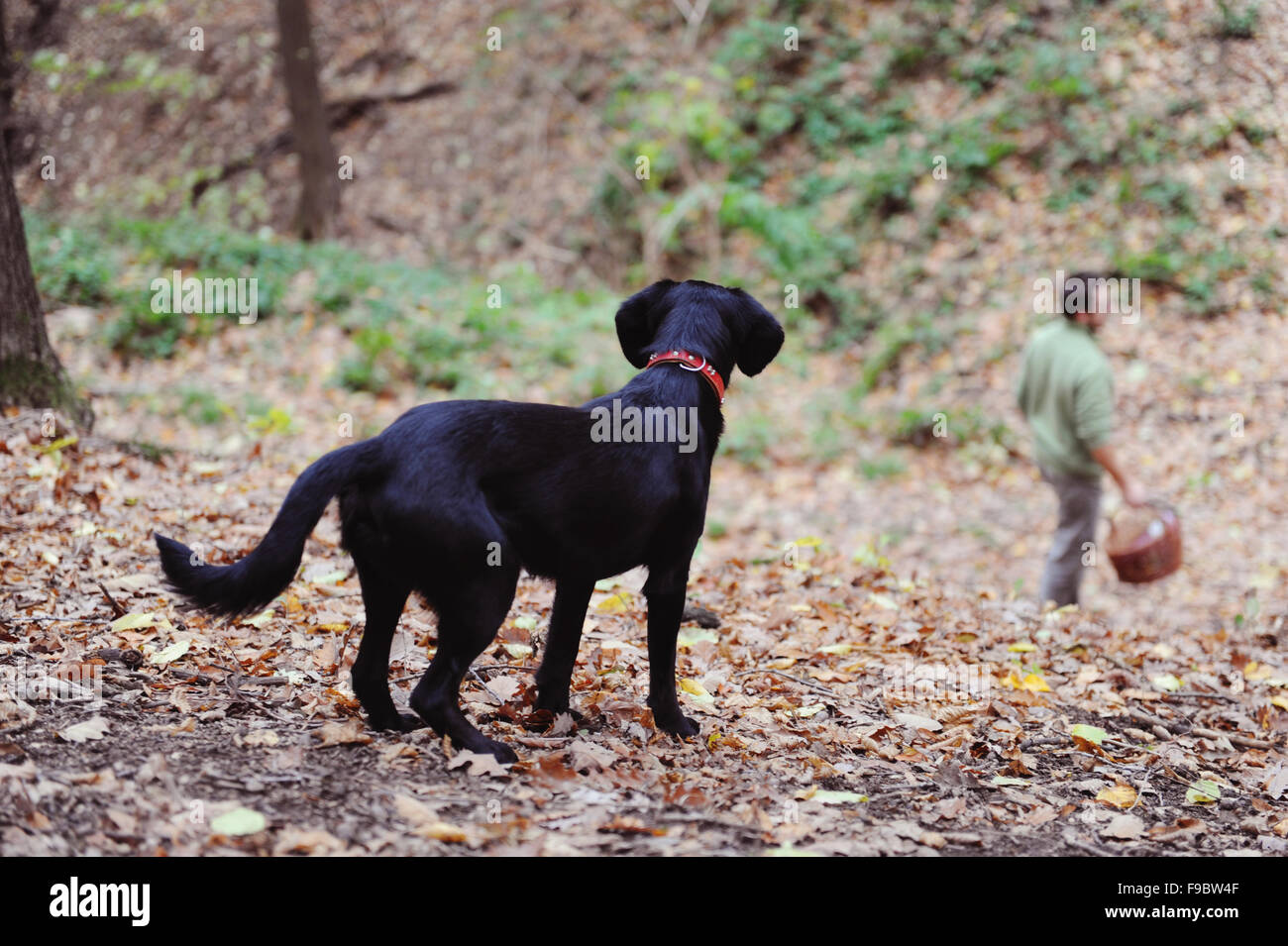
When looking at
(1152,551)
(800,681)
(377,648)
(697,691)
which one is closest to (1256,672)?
(1152,551)

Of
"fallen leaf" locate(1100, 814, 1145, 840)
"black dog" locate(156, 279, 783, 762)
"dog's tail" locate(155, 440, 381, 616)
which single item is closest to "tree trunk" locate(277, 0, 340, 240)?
"black dog" locate(156, 279, 783, 762)

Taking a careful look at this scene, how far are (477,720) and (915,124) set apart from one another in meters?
12.7

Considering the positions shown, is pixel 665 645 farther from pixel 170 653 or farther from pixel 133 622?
pixel 133 622

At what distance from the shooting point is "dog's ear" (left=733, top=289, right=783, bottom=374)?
3.82m

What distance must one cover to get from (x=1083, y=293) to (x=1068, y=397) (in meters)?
0.67

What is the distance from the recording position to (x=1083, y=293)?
650cm

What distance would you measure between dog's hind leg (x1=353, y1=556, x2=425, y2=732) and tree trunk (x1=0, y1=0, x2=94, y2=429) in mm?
4134

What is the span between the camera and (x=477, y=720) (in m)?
3.64

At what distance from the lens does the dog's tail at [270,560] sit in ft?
9.62

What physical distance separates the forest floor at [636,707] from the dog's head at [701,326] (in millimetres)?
1358

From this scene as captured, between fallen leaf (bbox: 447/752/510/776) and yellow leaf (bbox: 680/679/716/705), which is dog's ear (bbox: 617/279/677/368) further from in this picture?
fallen leaf (bbox: 447/752/510/776)

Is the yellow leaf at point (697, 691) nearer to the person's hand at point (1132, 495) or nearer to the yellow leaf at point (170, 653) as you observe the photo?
the yellow leaf at point (170, 653)

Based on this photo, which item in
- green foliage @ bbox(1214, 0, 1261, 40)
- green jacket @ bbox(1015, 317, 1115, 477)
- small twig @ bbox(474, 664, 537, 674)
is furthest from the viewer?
green foliage @ bbox(1214, 0, 1261, 40)
